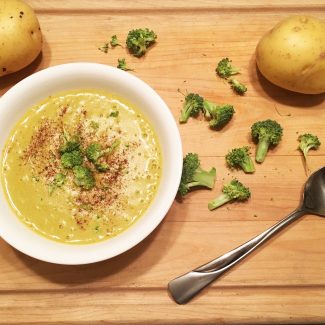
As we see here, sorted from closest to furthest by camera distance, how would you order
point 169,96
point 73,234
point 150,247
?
point 73,234
point 150,247
point 169,96

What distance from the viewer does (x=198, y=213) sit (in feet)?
5.64

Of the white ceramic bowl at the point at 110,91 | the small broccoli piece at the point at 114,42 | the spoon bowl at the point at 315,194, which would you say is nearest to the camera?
the white ceramic bowl at the point at 110,91

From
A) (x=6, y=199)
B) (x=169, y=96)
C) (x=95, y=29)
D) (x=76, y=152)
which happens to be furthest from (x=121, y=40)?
(x=6, y=199)

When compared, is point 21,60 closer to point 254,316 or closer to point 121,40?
point 121,40

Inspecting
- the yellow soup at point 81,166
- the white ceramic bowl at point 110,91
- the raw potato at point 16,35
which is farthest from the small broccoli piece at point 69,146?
the raw potato at point 16,35

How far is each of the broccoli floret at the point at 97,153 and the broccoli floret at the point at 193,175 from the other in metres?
0.27

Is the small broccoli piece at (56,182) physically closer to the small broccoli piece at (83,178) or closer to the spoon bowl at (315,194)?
the small broccoli piece at (83,178)

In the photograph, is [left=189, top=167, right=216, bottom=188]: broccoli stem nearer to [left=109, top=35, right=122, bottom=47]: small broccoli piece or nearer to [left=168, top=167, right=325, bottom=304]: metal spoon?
[left=168, top=167, right=325, bottom=304]: metal spoon

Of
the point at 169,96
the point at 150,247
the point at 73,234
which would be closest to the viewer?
the point at 73,234

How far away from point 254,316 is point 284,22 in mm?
1091

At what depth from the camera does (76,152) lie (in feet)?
5.33

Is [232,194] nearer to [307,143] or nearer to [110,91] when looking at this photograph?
[307,143]

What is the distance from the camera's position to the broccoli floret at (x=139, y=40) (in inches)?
71.3

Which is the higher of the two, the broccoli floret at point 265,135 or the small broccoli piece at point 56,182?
the small broccoli piece at point 56,182
